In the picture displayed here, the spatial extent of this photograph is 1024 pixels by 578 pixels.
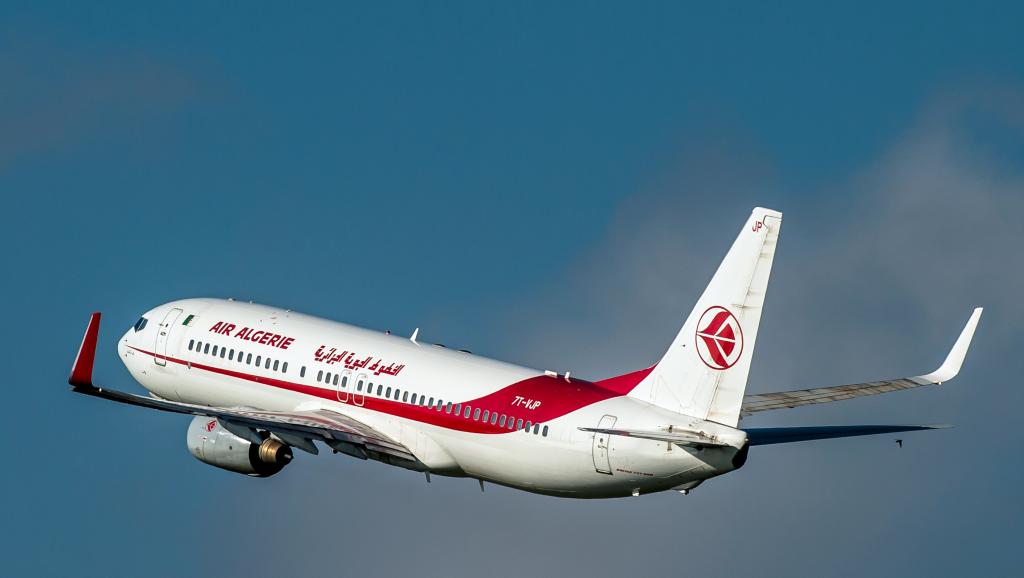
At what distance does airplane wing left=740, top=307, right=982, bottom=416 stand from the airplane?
0.07 meters

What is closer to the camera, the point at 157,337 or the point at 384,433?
the point at 384,433

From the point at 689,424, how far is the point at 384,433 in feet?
42.4

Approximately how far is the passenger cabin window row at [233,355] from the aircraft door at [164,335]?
1.52 m

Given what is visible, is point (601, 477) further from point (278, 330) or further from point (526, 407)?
point (278, 330)

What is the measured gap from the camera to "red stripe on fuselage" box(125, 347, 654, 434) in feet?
220

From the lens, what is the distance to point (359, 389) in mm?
72375

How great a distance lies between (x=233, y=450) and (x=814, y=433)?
70.4 ft

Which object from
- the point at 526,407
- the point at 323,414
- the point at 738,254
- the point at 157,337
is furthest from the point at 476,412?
the point at 157,337

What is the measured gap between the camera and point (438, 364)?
71.3 m

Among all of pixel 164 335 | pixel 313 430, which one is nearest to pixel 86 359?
pixel 313 430

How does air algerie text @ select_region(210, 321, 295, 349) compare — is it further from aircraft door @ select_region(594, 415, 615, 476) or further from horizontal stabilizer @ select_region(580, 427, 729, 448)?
horizontal stabilizer @ select_region(580, 427, 729, 448)

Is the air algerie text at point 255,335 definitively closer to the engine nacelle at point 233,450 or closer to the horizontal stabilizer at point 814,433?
Result: the engine nacelle at point 233,450

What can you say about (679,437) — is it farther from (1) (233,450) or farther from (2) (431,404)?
(1) (233,450)

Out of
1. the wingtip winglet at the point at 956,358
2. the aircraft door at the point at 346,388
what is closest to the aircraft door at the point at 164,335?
the aircraft door at the point at 346,388
